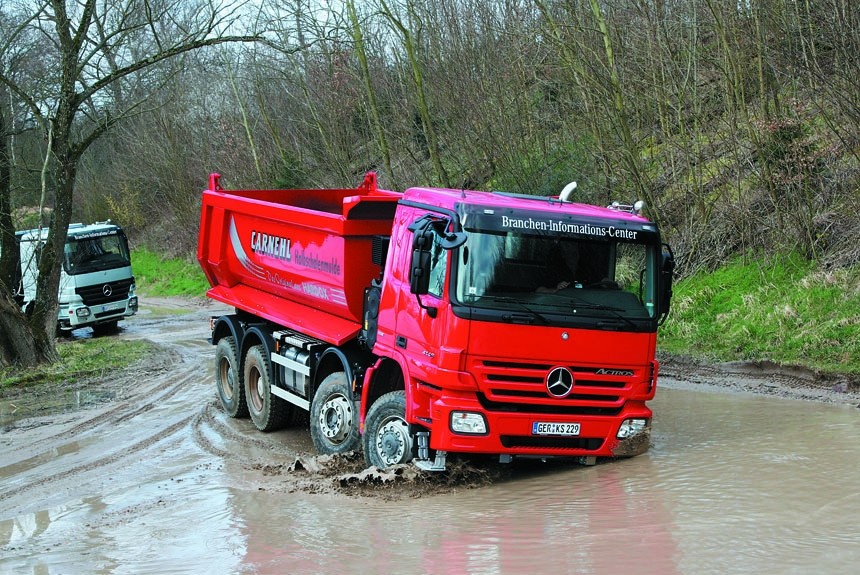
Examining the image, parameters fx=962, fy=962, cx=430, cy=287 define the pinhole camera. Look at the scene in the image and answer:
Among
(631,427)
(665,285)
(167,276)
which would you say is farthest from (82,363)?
(167,276)

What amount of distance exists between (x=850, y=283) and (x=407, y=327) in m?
8.02

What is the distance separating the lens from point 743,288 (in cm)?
1483

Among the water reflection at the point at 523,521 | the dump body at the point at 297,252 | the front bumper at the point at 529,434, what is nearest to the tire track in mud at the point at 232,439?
the water reflection at the point at 523,521

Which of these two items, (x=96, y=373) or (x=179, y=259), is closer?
(x=96, y=373)

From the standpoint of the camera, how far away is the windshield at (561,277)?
745 cm

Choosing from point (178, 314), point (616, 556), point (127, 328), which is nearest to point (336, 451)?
point (616, 556)

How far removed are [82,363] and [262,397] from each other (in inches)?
266

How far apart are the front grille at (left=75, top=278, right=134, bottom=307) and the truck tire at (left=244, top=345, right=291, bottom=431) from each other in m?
11.8

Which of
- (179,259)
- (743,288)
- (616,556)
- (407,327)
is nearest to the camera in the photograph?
(616,556)

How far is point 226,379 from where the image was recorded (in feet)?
40.6

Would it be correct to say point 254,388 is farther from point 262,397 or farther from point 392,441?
point 392,441

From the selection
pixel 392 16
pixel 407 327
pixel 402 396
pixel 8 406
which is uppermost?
pixel 392 16

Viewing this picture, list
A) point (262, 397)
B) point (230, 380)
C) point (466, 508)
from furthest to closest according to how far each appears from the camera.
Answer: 1. point (230, 380)
2. point (262, 397)
3. point (466, 508)

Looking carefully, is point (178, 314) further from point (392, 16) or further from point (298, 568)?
point (298, 568)
